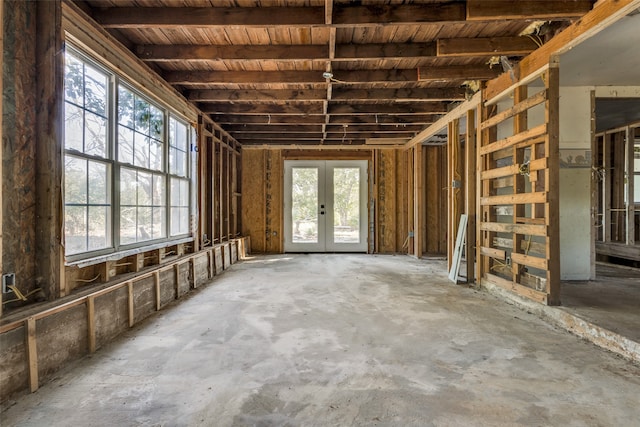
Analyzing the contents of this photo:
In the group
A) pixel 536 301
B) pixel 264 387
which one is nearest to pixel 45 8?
pixel 264 387

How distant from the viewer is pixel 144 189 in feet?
11.9

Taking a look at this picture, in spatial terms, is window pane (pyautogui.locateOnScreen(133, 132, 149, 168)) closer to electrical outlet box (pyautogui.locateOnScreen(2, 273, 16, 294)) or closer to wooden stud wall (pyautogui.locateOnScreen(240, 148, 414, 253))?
electrical outlet box (pyautogui.locateOnScreen(2, 273, 16, 294))

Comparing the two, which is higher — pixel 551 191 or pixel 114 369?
pixel 551 191

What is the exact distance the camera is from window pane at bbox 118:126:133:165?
3158 millimetres

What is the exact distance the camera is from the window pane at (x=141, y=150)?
11.4ft

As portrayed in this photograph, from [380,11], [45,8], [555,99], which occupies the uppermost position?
[380,11]

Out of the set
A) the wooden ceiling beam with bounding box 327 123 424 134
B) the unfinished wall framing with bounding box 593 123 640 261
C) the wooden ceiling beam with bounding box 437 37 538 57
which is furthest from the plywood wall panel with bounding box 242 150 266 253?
the unfinished wall framing with bounding box 593 123 640 261

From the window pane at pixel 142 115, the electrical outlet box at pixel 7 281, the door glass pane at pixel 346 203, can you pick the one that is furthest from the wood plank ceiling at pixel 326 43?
the door glass pane at pixel 346 203

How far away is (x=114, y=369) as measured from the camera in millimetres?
A: 2230

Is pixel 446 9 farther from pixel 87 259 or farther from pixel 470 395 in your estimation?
pixel 87 259

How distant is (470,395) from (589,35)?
3300 mm

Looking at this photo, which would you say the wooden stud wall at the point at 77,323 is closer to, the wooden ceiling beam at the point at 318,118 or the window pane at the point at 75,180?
the window pane at the point at 75,180

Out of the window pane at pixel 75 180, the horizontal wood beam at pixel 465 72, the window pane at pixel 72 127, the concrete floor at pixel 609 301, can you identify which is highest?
the horizontal wood beam at pixel 465 72

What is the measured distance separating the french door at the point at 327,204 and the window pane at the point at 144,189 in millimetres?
4690
